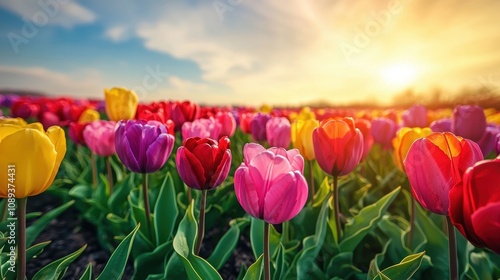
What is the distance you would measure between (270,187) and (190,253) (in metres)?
0.49

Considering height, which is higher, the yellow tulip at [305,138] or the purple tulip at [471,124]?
the purple tulip at [471,124]

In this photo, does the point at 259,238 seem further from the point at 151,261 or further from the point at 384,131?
the point at 384,131

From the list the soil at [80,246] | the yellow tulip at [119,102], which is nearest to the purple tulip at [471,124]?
the soil at [80,246]

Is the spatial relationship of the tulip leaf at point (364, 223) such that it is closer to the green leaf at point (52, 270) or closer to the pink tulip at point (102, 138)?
the green leaf at point (52, 270)

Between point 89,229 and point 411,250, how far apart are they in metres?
2.32

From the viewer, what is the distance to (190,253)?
1.47 meters

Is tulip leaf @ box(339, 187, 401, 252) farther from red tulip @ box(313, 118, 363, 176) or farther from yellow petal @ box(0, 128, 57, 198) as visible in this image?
yellow petal @ box(0, 128, 57, 198)

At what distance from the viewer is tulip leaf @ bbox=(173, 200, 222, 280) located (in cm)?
131

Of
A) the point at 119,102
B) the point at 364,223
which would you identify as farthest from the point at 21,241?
the point at 119,102

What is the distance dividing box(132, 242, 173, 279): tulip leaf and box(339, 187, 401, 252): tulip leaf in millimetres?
912

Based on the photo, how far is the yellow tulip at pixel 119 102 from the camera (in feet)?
10.7

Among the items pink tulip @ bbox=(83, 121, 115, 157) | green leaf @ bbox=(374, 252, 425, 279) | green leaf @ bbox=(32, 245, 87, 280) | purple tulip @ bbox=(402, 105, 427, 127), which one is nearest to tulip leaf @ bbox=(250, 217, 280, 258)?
green leaf @ bbox=(374, 252, 425, 279)

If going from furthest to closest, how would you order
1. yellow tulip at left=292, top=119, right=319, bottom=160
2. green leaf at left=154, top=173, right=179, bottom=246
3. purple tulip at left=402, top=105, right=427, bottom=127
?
purple tulip at left=402, top=105, right=427, bottom=127, yellow tulip at left=292, top=119, right=319, bottom=160, green leaf at left=154, top=173, right=179, bottom=246

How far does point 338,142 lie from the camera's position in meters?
1.79
